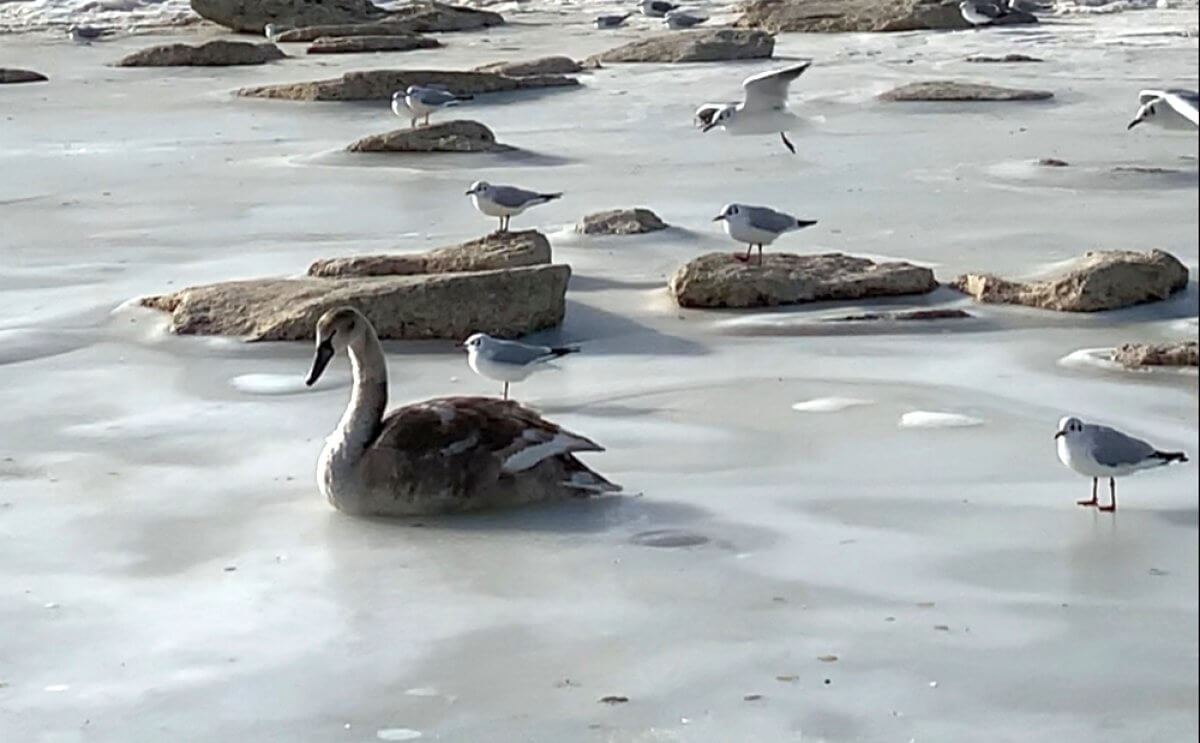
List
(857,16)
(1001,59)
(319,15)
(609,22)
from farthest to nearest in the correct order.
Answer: (319,15) → (609,22) → (857,16) → (1001,59)

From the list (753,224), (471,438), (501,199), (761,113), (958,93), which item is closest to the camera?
(471,438)

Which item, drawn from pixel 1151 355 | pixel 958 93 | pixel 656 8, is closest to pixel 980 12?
pixel 656 8

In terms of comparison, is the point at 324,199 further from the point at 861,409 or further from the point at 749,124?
the point at 861,409

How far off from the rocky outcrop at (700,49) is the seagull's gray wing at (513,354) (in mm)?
14294

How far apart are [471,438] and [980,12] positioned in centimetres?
1931

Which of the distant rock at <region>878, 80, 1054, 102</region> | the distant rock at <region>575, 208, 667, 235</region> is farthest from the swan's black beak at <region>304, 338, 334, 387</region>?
the distant rock at <region>878, 80, 1054, 102</region>

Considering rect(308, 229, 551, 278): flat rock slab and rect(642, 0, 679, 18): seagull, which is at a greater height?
rect(308, 229, 551, 278): flat rock slab

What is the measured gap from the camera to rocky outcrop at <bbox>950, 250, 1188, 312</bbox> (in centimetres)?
897

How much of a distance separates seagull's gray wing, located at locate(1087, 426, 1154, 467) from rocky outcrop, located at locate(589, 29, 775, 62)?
15.8 m

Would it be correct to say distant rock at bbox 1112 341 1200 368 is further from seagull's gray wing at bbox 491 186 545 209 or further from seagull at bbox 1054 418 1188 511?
seagull's gray wing at bbox 491 186 545 209

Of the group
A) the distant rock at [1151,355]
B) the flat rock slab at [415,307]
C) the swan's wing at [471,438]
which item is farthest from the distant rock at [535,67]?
the swan's wing at [471,438]

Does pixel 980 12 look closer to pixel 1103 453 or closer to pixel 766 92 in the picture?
pixel 766 92

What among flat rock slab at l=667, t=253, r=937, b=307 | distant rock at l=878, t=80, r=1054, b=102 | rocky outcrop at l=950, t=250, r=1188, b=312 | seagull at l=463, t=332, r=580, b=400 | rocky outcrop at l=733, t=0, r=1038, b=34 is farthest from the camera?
rocky outcrop at l=733, t=0, r=1038, b=34

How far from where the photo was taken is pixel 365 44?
81.2 feet
